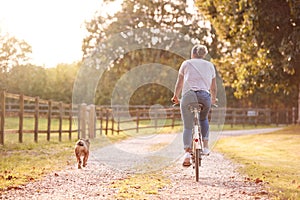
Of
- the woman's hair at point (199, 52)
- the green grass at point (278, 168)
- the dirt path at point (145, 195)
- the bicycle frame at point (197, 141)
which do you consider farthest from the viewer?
the woman's hair at point (199, 52)

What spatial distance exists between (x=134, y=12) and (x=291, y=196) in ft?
107

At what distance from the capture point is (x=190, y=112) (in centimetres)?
733

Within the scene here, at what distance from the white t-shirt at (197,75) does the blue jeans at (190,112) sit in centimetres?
8

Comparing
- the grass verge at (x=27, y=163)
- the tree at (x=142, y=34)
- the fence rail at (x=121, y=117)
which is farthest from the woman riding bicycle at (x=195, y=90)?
the tree at (x=142, y=34)

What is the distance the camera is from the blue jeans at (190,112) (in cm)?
722

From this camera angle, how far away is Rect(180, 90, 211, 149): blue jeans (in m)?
7.22

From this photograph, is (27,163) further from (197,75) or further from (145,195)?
(145,195)

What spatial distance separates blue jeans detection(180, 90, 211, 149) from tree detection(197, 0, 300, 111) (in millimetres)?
9789

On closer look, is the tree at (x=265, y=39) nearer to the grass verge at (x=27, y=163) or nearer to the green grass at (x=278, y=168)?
the green grass at (x=278, y=168)

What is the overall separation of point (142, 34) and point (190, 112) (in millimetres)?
31465

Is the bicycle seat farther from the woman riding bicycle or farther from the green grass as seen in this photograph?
the green grass

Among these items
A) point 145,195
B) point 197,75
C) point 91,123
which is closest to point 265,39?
point 91,123

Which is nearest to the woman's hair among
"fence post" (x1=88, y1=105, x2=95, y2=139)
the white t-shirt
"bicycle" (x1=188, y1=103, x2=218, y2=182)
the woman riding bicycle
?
the woman riding bicycle

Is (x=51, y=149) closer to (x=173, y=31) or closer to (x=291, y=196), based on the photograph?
(x=291, y=196)
